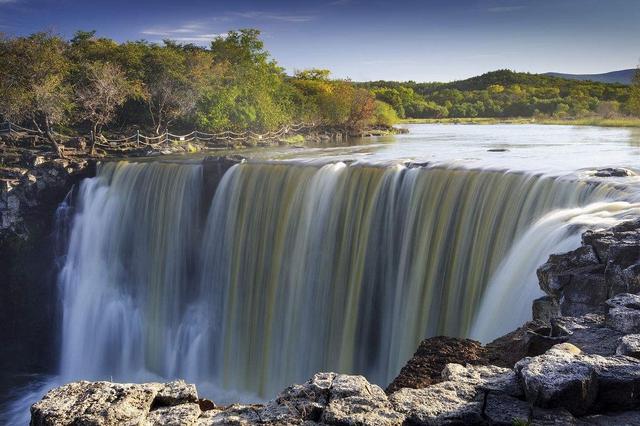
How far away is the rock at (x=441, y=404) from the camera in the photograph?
5059 millimetres

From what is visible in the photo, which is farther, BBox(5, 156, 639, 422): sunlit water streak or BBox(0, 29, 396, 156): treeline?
BBox(0, 29, 396, 156): treeline

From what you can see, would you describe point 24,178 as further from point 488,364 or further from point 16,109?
point 488,364

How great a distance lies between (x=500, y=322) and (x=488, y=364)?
3857 mm

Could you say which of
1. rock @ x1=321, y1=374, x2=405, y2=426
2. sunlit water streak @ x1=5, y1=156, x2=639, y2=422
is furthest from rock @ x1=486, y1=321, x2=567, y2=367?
sunlit water streak @ x1=5, y1=156, x2=639, y2=422

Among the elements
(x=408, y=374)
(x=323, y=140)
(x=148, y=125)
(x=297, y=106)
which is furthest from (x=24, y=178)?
(x=297, y=106)

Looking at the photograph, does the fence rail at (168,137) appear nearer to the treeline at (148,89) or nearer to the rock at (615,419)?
the treeline at (148,89)

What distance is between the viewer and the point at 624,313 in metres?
6.71

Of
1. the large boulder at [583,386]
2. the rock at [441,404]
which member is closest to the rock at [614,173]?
the large boulder at [583,386]

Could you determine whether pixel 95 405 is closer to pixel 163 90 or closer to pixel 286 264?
pixel 286 264

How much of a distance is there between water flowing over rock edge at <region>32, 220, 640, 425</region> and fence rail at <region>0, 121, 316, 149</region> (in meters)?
23.7

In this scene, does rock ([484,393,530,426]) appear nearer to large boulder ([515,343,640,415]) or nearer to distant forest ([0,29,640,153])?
large boulder ([515,343,640,415])

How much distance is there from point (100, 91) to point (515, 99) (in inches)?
2849

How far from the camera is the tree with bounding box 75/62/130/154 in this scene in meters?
28.5

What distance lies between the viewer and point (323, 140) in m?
44.0
